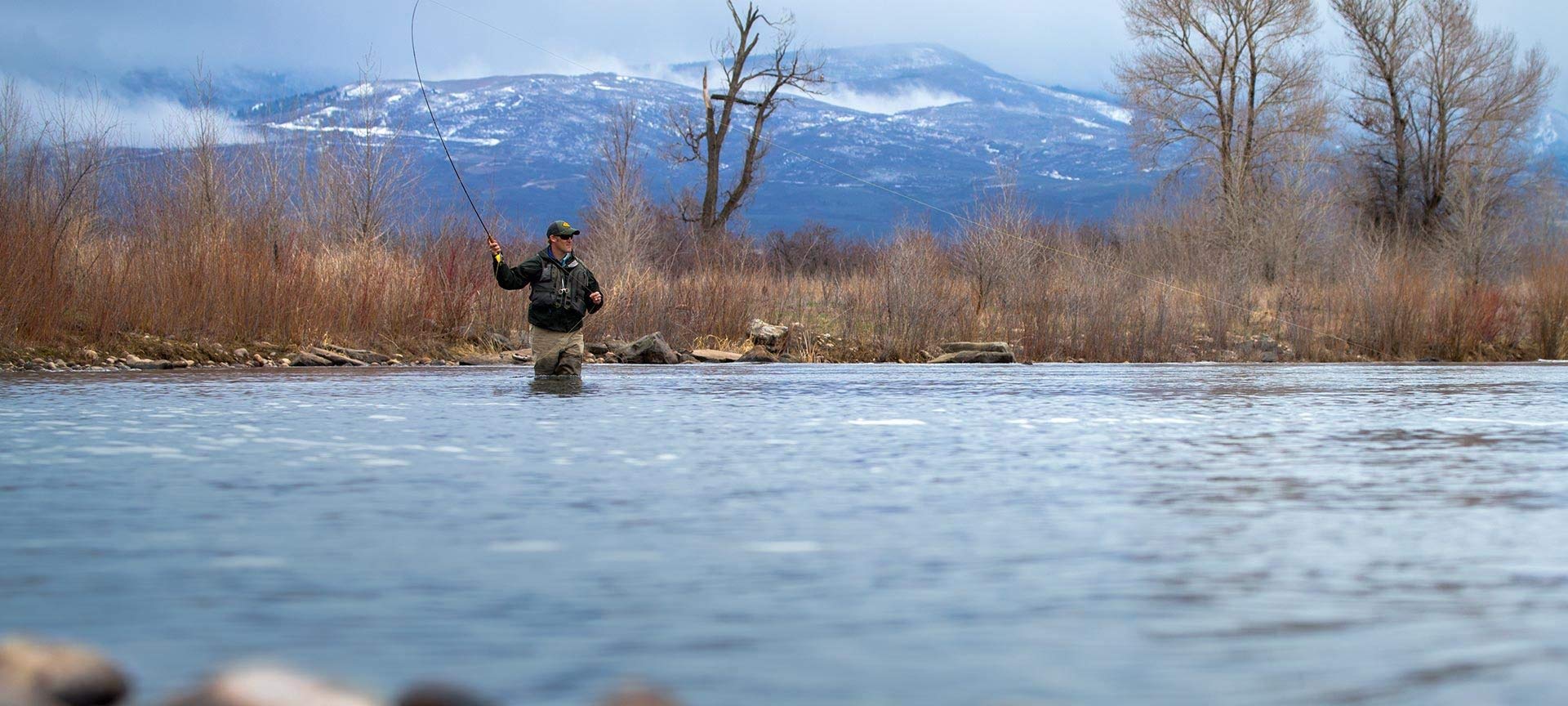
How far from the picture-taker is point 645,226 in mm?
34656

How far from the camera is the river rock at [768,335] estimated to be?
22875 millimetres

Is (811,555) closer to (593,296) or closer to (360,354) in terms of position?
(593,296)

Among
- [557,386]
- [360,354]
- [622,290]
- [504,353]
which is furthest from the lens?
[622,290]

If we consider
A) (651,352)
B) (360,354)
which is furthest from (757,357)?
(360,354)

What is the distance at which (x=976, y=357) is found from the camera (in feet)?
71.9

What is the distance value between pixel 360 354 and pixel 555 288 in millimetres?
5345

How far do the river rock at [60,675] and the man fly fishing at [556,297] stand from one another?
11097mm

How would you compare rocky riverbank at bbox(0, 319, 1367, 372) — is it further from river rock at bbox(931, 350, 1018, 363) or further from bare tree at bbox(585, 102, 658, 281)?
bare tree at bbox(585, 102, 658, 281)

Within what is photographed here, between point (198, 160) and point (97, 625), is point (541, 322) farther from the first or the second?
point (97, 625)

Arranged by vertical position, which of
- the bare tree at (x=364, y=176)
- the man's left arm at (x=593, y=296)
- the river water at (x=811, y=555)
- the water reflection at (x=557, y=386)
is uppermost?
the bare tree at (x=364, y=176)

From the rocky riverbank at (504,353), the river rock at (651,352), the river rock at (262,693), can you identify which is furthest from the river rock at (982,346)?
the river rock at (262,693)

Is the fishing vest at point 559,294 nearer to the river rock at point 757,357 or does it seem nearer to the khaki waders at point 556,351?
the khaki waders at point 556,351

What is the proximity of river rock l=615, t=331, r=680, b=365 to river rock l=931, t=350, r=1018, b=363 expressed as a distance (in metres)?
3.93

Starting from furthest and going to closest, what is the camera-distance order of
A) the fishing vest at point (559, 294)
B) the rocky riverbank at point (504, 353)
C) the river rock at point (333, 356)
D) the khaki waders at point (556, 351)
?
the river rock at point (333, 356)
the rocky riverbank at point (504, 353)
the khaki waders at point (556, 351)
the fishing vest at point (559, 294)
